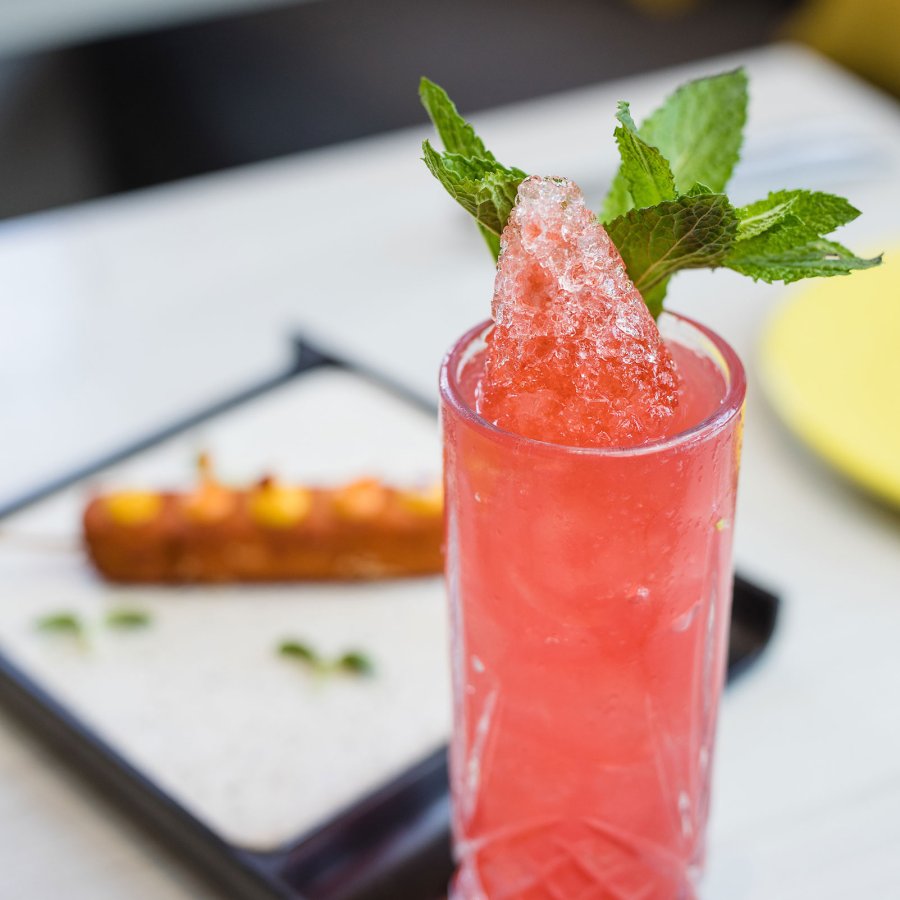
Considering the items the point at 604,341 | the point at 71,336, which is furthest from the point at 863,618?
the point at 71,336

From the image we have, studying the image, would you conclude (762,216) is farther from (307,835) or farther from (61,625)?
(61,625)

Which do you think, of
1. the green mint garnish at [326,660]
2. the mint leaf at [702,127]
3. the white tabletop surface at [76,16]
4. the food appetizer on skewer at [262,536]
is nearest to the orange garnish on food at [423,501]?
the food appetizer on skewer at [262,536]

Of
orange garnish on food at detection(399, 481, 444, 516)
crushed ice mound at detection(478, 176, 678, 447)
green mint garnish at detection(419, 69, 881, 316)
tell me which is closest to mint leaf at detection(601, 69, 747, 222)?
green mint garnish at detection(419, 69, 881, 316)

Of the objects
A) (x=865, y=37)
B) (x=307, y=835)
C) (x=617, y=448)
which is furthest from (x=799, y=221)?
(x=865, y=37)

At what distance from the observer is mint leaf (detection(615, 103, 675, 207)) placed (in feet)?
1.51

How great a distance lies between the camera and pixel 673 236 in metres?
0.47

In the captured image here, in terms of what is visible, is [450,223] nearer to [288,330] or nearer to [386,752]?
[288,330]

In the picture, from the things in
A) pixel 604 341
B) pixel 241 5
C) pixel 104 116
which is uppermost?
pixel 604 341

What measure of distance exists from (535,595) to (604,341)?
109 millimetres

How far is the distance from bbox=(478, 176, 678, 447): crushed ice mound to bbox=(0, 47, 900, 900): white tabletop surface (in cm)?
30

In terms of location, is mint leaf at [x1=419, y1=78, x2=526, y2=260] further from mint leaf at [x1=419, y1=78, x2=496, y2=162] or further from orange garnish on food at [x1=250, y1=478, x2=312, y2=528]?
orange garnish on food at [x1=250, y1=478, x2=312, y2=528]

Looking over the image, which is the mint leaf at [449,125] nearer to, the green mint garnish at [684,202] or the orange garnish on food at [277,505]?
the green mint garnish at [684,202]

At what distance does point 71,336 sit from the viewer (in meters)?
1.16

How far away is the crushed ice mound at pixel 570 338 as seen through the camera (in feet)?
1.52
